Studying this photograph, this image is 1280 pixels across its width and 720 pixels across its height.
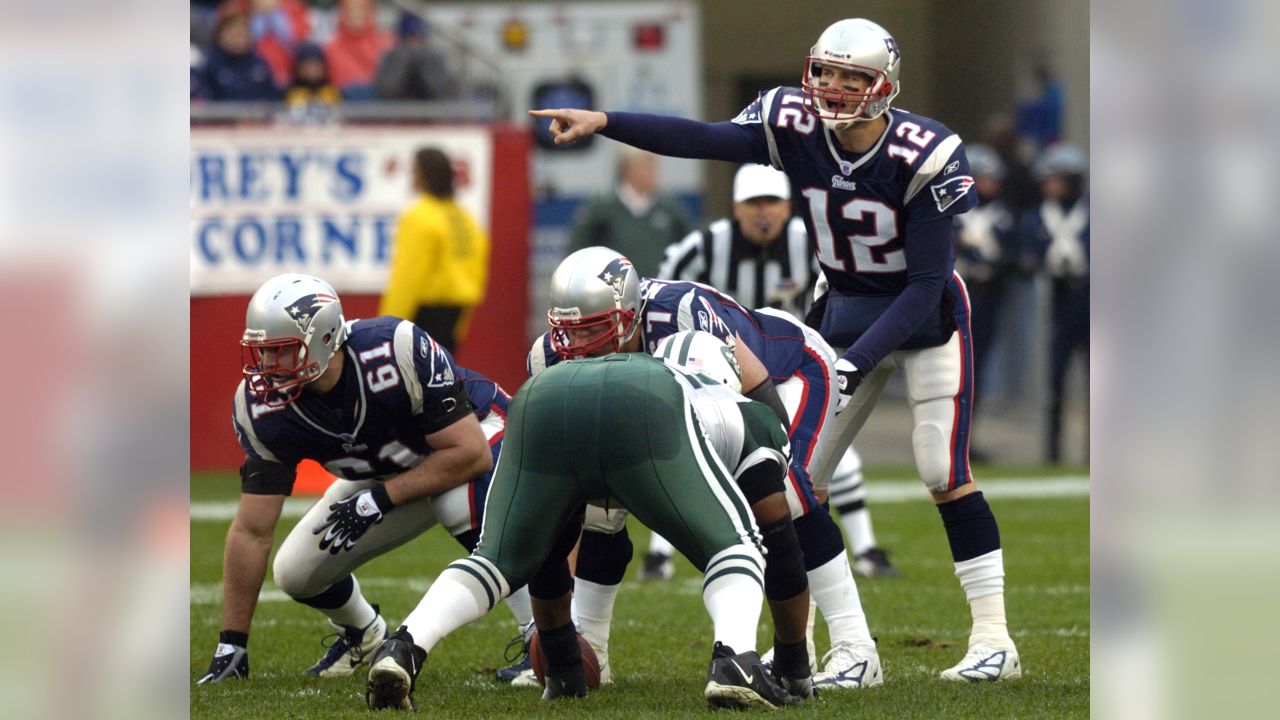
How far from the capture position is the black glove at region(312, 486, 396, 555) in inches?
184

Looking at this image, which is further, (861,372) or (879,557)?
(879,557)

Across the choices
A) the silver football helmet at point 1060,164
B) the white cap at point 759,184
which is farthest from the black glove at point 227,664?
the silver football helmet at point 1060,164

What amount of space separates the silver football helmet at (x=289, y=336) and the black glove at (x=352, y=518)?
0.35 m

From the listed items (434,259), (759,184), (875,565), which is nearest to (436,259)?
(434,259)

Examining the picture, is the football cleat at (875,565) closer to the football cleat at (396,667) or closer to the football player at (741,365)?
the football player at (741,365)

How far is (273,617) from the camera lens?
631cm

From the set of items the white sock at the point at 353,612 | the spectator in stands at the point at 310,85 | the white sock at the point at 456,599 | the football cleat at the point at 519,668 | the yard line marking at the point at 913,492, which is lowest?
the yard line marking at the point at 913,492

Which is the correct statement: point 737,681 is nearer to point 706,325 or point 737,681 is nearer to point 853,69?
point 706,325

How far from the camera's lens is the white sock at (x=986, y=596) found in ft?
15.4

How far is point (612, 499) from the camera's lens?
398cm

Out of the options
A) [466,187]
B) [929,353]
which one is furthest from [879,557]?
[466,187]
